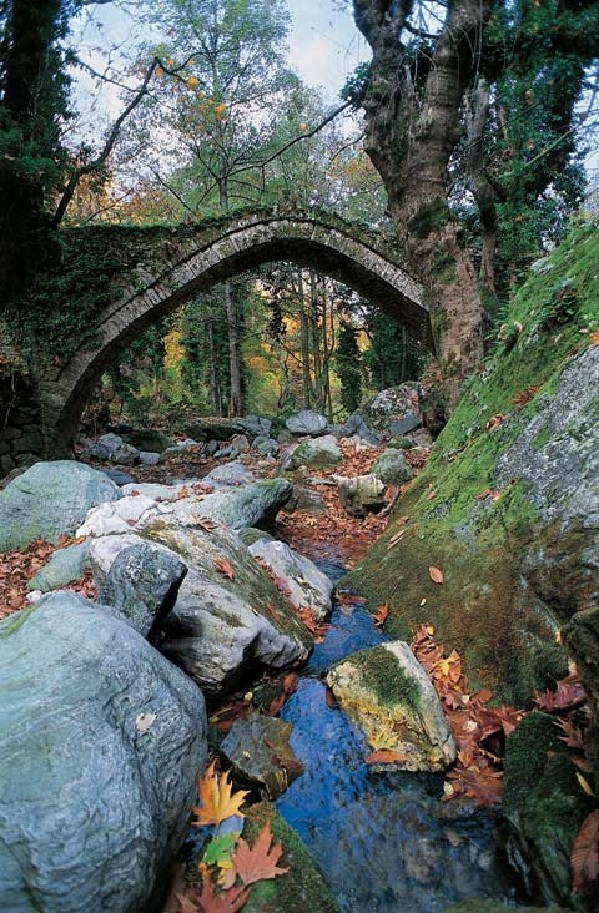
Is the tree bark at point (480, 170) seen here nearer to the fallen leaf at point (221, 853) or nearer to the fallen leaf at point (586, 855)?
the fallen leaf at point (586, 855)

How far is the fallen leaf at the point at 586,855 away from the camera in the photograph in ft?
5.29

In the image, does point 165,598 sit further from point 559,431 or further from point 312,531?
point 312,531

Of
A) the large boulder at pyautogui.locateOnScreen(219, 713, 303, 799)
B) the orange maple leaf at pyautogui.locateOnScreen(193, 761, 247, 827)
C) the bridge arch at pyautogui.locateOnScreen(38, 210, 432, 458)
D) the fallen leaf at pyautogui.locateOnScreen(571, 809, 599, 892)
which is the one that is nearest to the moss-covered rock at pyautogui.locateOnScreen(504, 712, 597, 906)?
the fallen leaf at pyautogui.locateOnScreen(571, 809, 599, 892)

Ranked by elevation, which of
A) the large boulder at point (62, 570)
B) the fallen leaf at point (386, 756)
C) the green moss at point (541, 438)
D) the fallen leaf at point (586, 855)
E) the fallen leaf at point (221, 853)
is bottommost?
the fallen leaf at point (386, 756)

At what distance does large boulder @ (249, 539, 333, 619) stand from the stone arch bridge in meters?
7.25

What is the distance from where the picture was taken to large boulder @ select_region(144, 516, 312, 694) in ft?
10.6

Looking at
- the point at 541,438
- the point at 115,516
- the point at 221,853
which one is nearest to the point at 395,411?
the point at 115,516

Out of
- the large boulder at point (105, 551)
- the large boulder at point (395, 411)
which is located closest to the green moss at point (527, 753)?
the large boulder at point (105, 551)

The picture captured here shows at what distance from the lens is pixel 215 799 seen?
2.38 meters

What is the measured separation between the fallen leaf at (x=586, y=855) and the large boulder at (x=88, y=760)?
4.48 feet

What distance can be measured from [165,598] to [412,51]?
42.1ft

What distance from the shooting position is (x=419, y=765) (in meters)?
2.67

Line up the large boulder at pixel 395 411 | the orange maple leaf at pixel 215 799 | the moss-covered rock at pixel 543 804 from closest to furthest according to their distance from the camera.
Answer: the moss-covered rock at pixel 543 804, the orange maple leaf at pixel 215 799, the large boulder at pixel 395 411

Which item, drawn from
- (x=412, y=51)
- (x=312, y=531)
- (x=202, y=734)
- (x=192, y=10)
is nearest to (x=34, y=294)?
(x=312, y=531)
